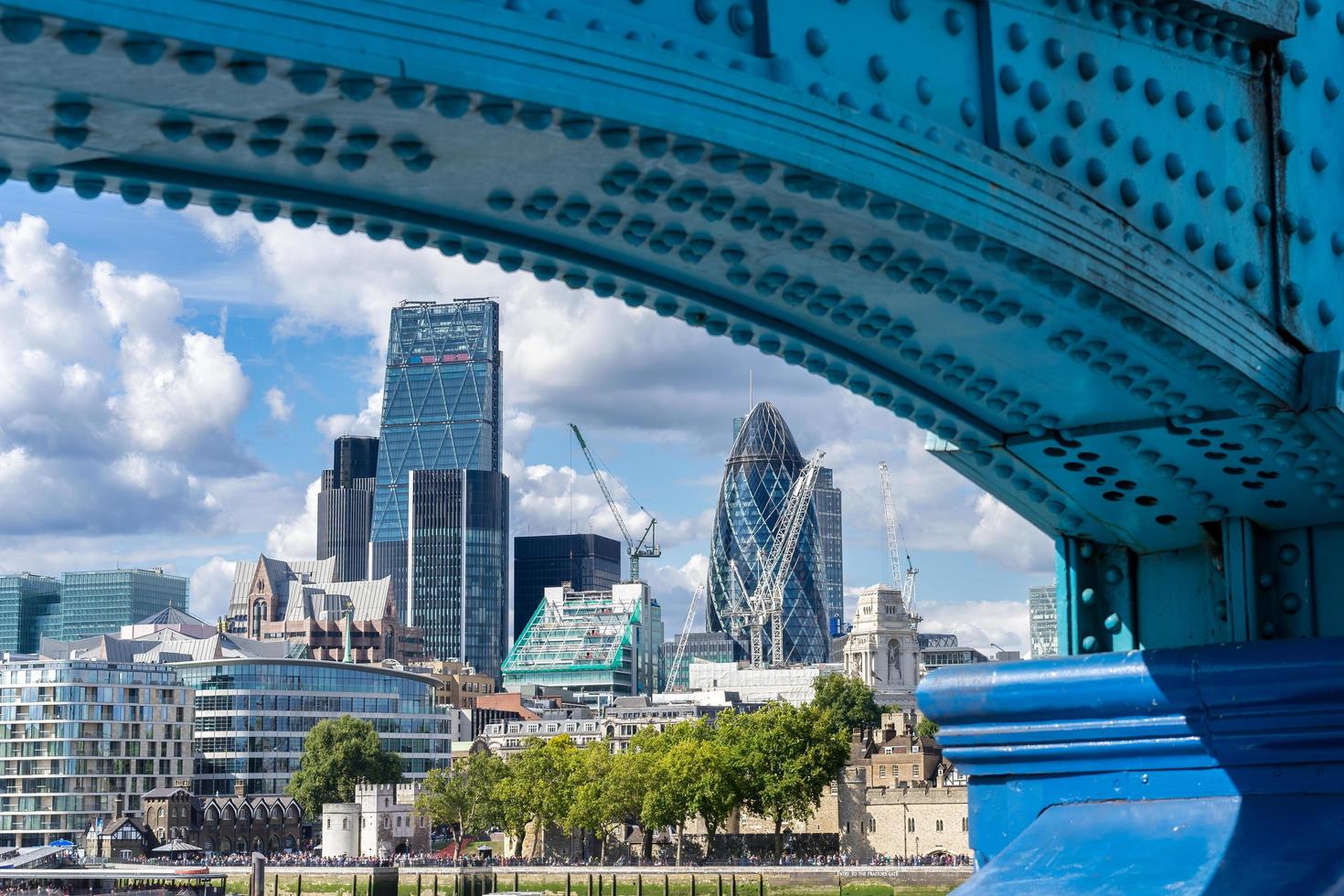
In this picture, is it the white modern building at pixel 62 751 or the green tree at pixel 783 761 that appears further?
the white modern building at pixel 62 751

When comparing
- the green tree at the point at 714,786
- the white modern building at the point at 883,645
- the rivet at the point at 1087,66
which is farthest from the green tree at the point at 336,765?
the rivet at the point at 1087,66

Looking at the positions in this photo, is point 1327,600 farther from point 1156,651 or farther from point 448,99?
point 448,99

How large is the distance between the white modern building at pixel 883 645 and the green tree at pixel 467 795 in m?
61.4

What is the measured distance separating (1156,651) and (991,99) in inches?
152

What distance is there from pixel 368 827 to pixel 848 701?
29.7m

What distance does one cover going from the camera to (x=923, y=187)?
6242 mm

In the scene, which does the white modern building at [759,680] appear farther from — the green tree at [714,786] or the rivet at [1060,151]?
the rivet at [1060,151]

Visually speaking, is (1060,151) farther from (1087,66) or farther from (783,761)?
(783,761)

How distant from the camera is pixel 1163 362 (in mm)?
7914

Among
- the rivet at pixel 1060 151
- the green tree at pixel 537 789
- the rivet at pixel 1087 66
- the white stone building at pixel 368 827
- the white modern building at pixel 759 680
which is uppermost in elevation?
the white modern building at pixel 759 680

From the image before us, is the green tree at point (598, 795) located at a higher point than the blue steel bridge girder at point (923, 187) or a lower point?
lower

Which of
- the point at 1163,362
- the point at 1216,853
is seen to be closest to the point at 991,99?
the point at 1163,362

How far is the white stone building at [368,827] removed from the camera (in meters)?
95.2

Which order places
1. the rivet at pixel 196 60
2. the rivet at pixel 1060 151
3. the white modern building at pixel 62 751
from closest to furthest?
the rivet at pixel 196 60, the rivet at pixel 1060 151, the white modern building at pixel 62 751
